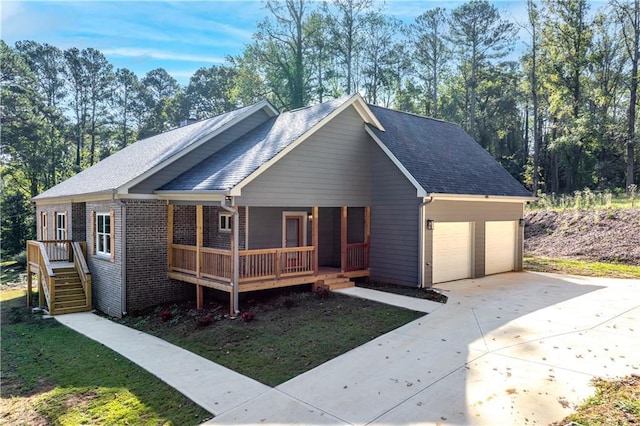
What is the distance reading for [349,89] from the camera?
34406 mm

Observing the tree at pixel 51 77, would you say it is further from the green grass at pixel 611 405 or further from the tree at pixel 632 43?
the tree at pixel 632 43

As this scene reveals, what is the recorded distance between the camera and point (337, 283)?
41.1 feet

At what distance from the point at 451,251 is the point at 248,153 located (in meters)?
7.34

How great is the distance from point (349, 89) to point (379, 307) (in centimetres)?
2732

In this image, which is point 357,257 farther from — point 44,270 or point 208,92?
point 208,92

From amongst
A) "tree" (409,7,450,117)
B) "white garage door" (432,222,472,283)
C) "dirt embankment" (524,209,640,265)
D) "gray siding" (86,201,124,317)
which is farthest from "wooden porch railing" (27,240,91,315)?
"tree" (409,7,450,117)

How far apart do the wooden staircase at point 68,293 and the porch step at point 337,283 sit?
297 inches

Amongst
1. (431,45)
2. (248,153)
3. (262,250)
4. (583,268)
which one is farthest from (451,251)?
(431,45)

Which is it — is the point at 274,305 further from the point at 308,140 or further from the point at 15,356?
the point at 15,356

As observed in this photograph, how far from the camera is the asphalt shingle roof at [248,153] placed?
10.8 meters

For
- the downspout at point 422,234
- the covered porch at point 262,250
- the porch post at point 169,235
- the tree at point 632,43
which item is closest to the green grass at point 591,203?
the tree at point 632,43

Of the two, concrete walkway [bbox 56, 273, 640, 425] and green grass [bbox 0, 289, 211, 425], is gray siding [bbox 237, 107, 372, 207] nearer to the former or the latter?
concrete walkway [bbox 56, 273, 640, 425]

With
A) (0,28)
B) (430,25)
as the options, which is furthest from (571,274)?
(430,25)

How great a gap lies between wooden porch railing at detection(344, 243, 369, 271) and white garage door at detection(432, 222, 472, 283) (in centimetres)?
224
